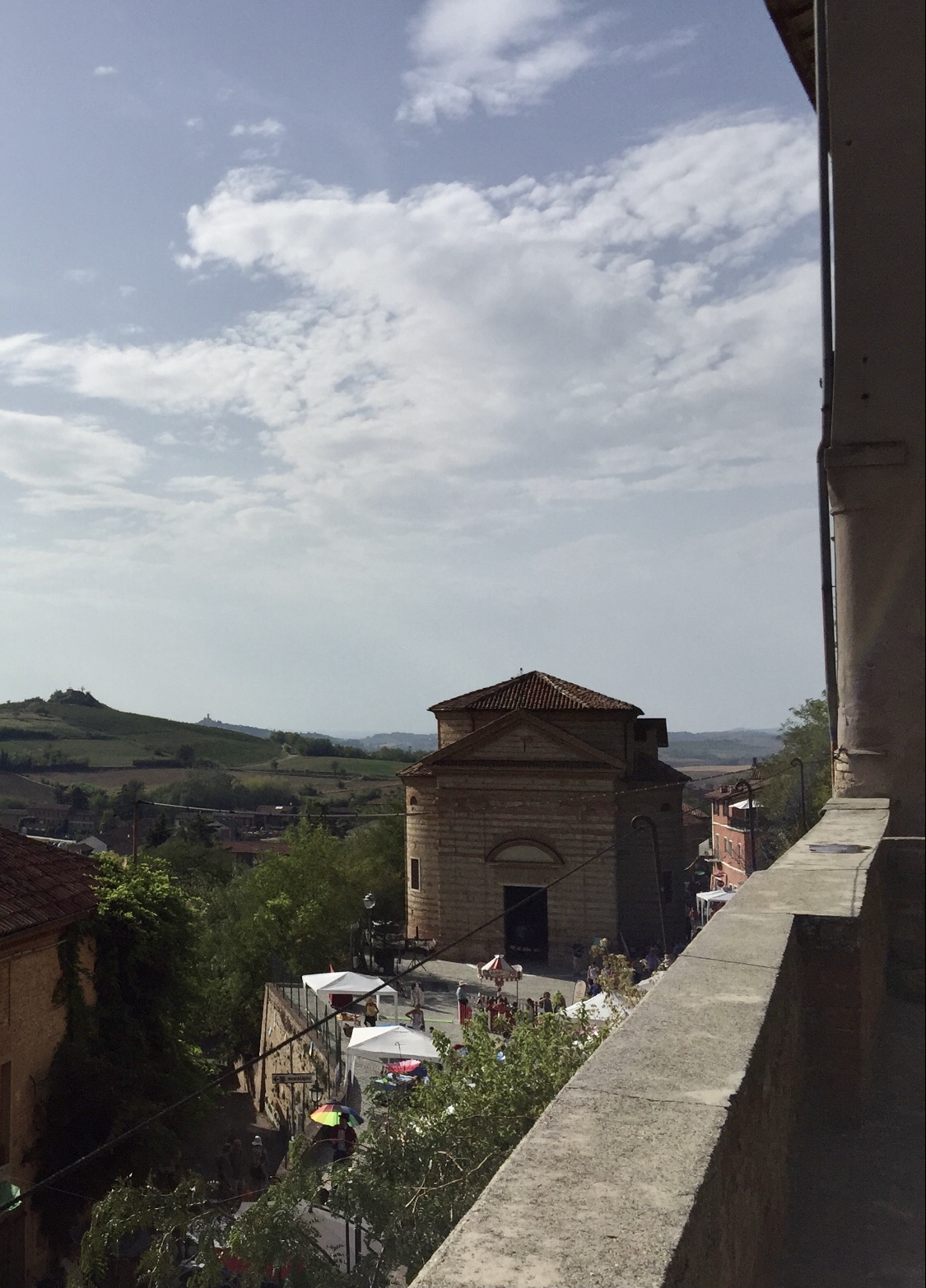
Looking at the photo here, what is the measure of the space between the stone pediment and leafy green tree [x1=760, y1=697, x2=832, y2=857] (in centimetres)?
628

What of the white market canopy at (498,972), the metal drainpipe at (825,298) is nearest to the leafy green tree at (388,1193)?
the metal drainpipe at (825,298)

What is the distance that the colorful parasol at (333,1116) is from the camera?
17.4m

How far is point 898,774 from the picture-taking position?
131 inches

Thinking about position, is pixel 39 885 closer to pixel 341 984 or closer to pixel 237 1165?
pixel 237 1165

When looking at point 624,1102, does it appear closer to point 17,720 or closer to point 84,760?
A: point 84,760

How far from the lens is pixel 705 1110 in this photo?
2615 mm

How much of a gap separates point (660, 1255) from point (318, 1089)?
71.4 ft

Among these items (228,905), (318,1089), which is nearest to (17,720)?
(228,905)

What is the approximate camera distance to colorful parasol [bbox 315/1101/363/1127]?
1741cm

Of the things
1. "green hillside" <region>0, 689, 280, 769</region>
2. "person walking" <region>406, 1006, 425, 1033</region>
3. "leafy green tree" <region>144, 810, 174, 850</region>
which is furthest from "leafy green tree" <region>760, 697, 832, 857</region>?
"green hillside" <region>0, 689, 280, 769</region>

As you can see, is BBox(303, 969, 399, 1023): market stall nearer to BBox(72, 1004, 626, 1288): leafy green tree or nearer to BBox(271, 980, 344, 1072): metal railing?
BBox(271, 980, 344, 1072): metal railing

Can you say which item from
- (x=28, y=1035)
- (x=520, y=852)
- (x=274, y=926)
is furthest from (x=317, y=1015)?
(x=520, y=852)

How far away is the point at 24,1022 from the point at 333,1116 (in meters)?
5.53

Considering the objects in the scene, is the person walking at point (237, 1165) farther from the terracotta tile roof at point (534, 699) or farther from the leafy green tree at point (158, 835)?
the leafy green tree at point (158, 835)
